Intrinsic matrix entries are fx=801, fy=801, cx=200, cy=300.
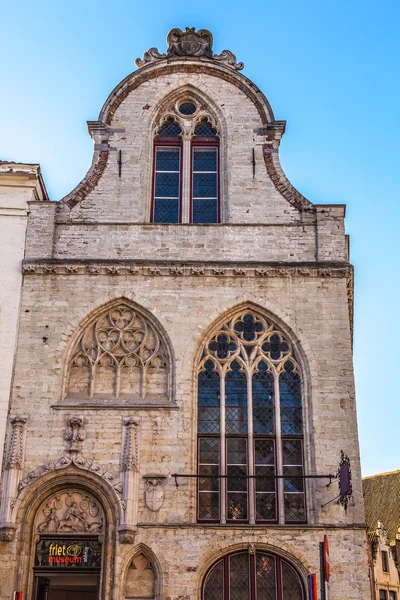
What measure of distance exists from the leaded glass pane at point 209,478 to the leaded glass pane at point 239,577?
3.14ft

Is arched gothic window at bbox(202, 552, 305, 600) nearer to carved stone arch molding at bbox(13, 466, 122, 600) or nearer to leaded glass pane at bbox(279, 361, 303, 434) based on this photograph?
carved stone arch molding at bbox(13, 466, 122, 600)

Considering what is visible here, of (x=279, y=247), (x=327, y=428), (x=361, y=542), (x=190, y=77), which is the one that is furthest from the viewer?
(x=190, y=77)

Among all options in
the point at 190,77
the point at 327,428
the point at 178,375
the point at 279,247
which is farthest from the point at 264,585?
the point at 190,77

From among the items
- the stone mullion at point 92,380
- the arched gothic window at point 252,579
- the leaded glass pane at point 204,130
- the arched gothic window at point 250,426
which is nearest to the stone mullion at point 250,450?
the arched gothic window at point 250,426

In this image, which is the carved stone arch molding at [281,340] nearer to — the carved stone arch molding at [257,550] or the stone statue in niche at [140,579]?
the carved stone arch molding at [257,550]

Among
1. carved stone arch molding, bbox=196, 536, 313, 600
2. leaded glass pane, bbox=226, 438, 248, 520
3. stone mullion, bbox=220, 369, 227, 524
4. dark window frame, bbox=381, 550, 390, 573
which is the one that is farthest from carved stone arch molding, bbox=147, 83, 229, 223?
dark window frame, bbox=381, 550, 390, 573

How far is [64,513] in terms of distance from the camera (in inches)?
655

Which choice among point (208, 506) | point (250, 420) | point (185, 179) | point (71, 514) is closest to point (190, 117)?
point (185, 179)

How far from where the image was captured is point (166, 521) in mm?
16203

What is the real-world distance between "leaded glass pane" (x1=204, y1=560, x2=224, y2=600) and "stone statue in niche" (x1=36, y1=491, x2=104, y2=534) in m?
2.43

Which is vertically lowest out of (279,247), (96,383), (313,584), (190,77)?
(313,584)

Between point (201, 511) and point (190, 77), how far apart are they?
11.4m

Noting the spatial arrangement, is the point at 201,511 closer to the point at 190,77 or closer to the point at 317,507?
the point at 317,507

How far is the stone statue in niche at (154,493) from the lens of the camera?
53.6ft
